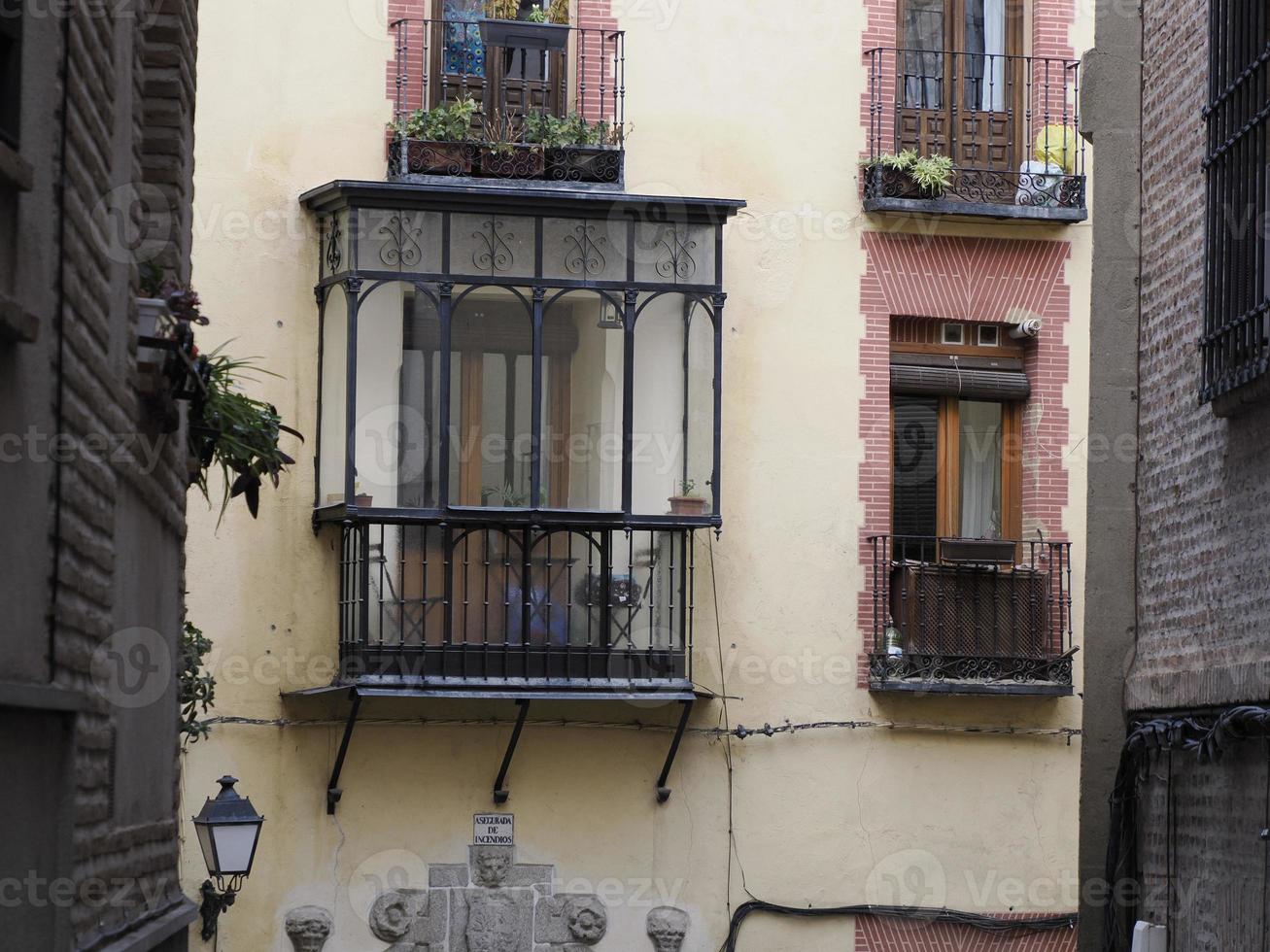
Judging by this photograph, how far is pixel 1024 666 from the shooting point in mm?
15852

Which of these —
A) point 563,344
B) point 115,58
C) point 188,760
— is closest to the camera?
point 115,58

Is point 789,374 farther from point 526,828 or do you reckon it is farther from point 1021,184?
point 526,828

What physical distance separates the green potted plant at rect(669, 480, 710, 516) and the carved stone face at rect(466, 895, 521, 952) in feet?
10.4

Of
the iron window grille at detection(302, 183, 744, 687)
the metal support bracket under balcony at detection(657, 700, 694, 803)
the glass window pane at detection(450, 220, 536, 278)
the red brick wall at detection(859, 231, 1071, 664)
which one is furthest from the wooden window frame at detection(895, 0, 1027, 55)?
the metal support bracket under balcony at detection(657, 700, 694, 803)

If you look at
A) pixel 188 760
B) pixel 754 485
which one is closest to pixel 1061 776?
pixel 754 485

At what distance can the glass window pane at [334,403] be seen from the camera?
15.2 metres

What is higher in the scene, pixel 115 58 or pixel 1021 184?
pixel 1021 184

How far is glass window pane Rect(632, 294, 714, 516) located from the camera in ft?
51.0

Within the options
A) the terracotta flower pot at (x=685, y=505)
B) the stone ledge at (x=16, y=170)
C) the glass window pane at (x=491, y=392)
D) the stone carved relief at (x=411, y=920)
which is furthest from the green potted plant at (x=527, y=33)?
the stone ledge at (x=16, y=170)

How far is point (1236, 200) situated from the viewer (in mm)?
8641

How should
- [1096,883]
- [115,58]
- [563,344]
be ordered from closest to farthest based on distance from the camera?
[115,58], [1096,883], [563,344]

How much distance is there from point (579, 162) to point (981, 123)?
11.3 feet

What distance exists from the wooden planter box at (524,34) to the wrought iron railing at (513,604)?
12.5 ft

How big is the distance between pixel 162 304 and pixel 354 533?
296 inches
